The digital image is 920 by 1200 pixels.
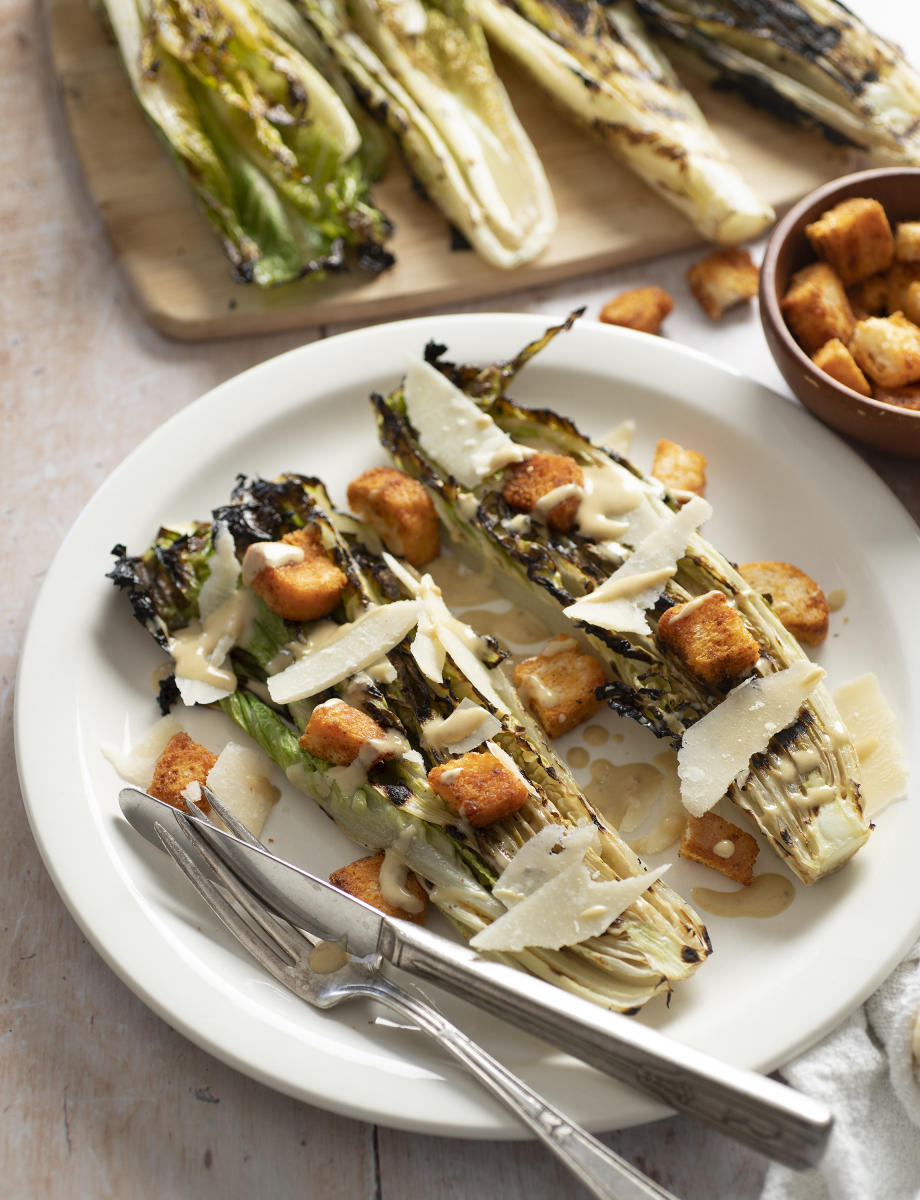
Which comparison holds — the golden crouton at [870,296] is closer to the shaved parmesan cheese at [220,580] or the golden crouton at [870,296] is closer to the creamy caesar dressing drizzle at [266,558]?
the creamy caesar dressing drizzle at [266,558]

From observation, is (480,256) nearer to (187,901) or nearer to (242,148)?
(242,148)

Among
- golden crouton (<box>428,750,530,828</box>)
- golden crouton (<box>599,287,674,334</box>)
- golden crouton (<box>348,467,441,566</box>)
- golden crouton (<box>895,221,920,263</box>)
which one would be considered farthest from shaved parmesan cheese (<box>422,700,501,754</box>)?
golden crouton (<box>895,221,920,263</box>)

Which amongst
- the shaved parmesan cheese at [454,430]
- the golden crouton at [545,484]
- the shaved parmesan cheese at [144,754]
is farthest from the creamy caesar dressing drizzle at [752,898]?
the shaved parmesan cheese at [144,754]

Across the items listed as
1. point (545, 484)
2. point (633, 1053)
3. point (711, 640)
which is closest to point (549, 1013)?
point (633, 1053)

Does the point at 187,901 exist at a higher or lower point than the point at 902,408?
lower

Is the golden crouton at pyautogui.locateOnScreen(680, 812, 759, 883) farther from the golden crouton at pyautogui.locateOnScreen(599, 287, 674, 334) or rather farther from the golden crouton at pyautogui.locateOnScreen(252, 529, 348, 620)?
the golden crouton at pyautogui.locateOnScreen(599, 287, 674, 334)

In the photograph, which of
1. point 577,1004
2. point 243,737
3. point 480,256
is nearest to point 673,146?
point 480,256
